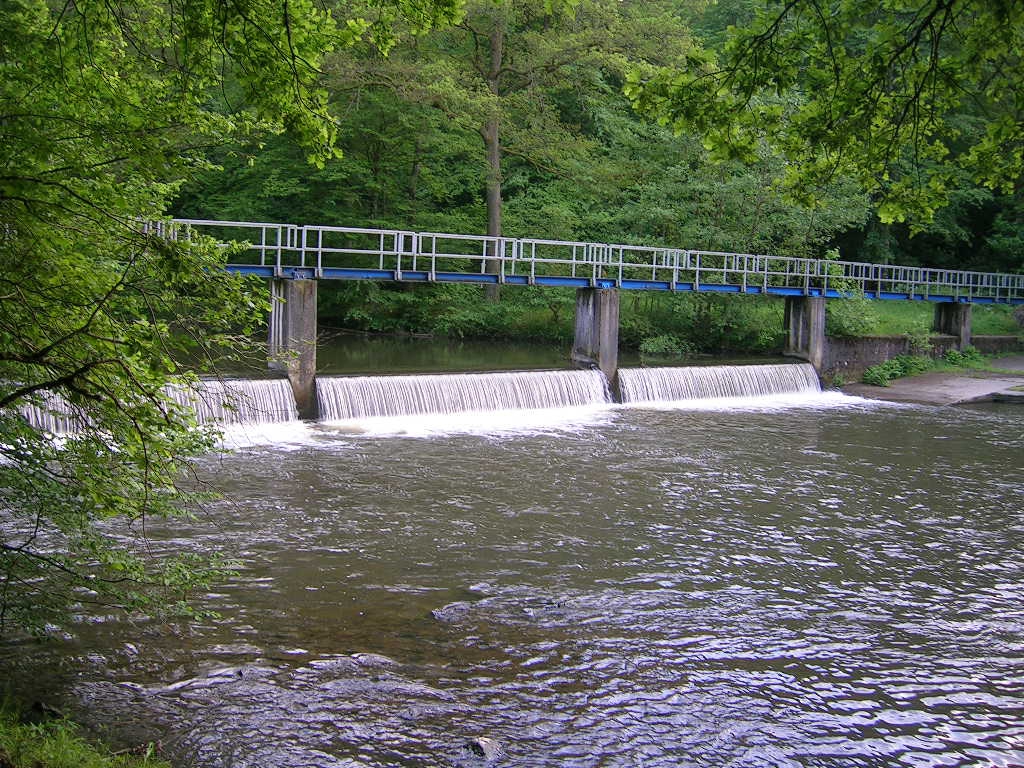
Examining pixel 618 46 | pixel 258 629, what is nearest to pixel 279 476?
pixel 258 629

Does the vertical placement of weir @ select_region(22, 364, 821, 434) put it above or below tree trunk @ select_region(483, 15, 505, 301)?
below

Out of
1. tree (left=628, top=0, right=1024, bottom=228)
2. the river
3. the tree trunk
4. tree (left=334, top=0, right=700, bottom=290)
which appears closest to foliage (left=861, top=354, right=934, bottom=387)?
tree (left=334, top=0, right=700, bottom=290)

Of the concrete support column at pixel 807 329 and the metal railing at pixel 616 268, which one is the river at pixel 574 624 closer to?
the metal railing at pixel 616 268

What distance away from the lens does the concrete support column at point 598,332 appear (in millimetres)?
25594

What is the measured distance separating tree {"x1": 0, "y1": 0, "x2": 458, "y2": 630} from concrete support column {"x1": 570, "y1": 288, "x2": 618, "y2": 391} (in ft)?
61.3


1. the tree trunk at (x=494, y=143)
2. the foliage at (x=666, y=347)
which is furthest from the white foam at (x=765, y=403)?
the tree trunk at (x=494, y=143)

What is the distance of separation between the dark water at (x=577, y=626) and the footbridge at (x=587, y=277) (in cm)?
532

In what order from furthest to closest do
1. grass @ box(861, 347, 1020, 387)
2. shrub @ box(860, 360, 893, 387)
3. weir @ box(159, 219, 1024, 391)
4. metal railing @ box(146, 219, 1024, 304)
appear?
1. grass @ box(861, 347, 1020, 387)
2. shrub @ box(860, 360, 893, 387)
3. metal railing @ box(146, 219, 1024, 304)
4. weir @ box(159, 219, 1024, 391)

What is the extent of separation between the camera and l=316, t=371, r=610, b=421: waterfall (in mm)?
20359

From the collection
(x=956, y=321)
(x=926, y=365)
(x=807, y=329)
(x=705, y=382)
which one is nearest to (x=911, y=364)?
(x=926, y=365)

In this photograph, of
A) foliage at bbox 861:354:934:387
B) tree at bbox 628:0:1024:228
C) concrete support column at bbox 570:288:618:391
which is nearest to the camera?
tree at bbox 628:0:1024:228

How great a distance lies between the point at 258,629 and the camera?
885 cm

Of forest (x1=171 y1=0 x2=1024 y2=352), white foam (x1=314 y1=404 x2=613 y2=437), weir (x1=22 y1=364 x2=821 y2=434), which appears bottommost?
white foam (x1=314 y1=404 x2=613 y2=437)

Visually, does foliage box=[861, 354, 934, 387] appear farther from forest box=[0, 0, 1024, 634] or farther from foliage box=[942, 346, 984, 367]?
forest box=[0, 0, 1024, 634]
